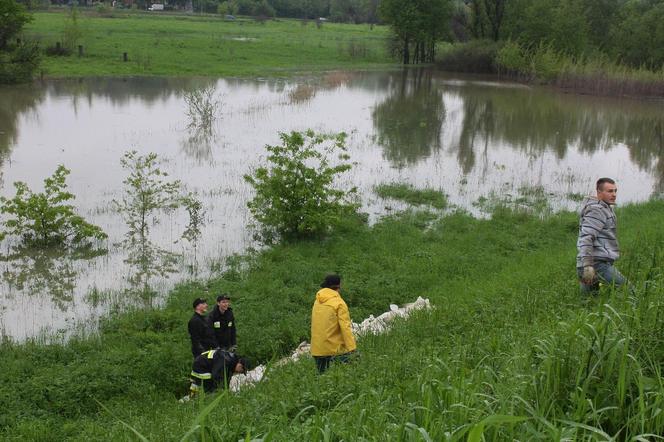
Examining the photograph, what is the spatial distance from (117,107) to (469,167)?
18.0 m

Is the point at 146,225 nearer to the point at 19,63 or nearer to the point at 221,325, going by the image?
the point at 221,325

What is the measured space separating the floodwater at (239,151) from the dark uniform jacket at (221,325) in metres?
2.92

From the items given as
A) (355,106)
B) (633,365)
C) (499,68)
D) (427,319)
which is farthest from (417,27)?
(633,365)

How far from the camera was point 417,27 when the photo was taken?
6075 cm

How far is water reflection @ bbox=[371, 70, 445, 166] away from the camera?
82.3 ft

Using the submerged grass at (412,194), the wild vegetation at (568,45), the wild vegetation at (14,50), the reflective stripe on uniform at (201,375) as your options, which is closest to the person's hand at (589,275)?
the reflective stripe on uniform at (201,375)

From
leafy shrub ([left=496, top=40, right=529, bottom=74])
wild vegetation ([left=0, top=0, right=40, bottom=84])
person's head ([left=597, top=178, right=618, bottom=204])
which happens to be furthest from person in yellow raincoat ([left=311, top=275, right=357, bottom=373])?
leafy shrub ([left=496, top=40, right=529, bottom=74])

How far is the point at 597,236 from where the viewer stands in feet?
26.1

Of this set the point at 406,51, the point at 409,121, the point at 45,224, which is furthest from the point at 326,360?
the point at 406,51

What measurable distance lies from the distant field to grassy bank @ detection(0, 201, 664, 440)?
34.4 meters

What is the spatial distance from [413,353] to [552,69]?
44685mm

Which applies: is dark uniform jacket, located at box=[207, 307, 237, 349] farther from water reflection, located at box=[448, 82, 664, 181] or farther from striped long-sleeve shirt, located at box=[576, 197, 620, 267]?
water reflection, located at box=[448, 82, 664, 181]

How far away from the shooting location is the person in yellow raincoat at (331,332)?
7.81 meters

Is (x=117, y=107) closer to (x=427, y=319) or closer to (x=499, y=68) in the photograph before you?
(x=427, y=319)
